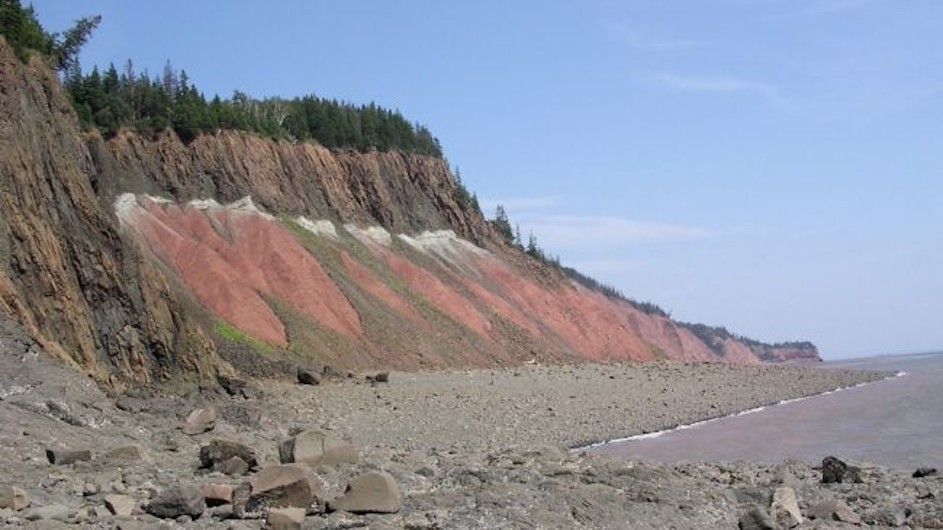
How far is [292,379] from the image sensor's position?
38688mm

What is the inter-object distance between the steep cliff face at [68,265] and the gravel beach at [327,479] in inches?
66.6

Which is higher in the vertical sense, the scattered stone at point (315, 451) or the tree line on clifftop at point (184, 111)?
the tree line on clifftop at point (184, 111)

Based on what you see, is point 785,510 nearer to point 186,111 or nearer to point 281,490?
point 281,490

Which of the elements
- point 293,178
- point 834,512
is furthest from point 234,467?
point 293,178

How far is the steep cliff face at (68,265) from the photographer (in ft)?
76.2

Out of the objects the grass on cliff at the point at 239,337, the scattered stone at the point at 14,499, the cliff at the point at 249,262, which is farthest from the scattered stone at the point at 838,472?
the grass on cliff at the point at 239,337

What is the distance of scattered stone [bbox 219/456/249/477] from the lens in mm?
14789

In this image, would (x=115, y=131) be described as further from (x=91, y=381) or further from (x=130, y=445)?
(x=130, y=445)

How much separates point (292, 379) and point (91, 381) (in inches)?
707

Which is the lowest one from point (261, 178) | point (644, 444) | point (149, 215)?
point (644, 444)

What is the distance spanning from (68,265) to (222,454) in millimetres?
12907

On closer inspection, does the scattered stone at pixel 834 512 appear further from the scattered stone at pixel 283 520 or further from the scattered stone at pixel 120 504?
the scattered stone at pixel 120 504

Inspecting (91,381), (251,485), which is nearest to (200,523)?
(251,485)

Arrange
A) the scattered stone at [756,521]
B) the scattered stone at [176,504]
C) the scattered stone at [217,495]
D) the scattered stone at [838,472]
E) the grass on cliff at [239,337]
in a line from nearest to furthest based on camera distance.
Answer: the scattered stone at [176,504] → the scattered stone at [217,495] → the scattered stone at [756,521] → the scattered stone at [838,472] → the grass on cliff at [239,337]
